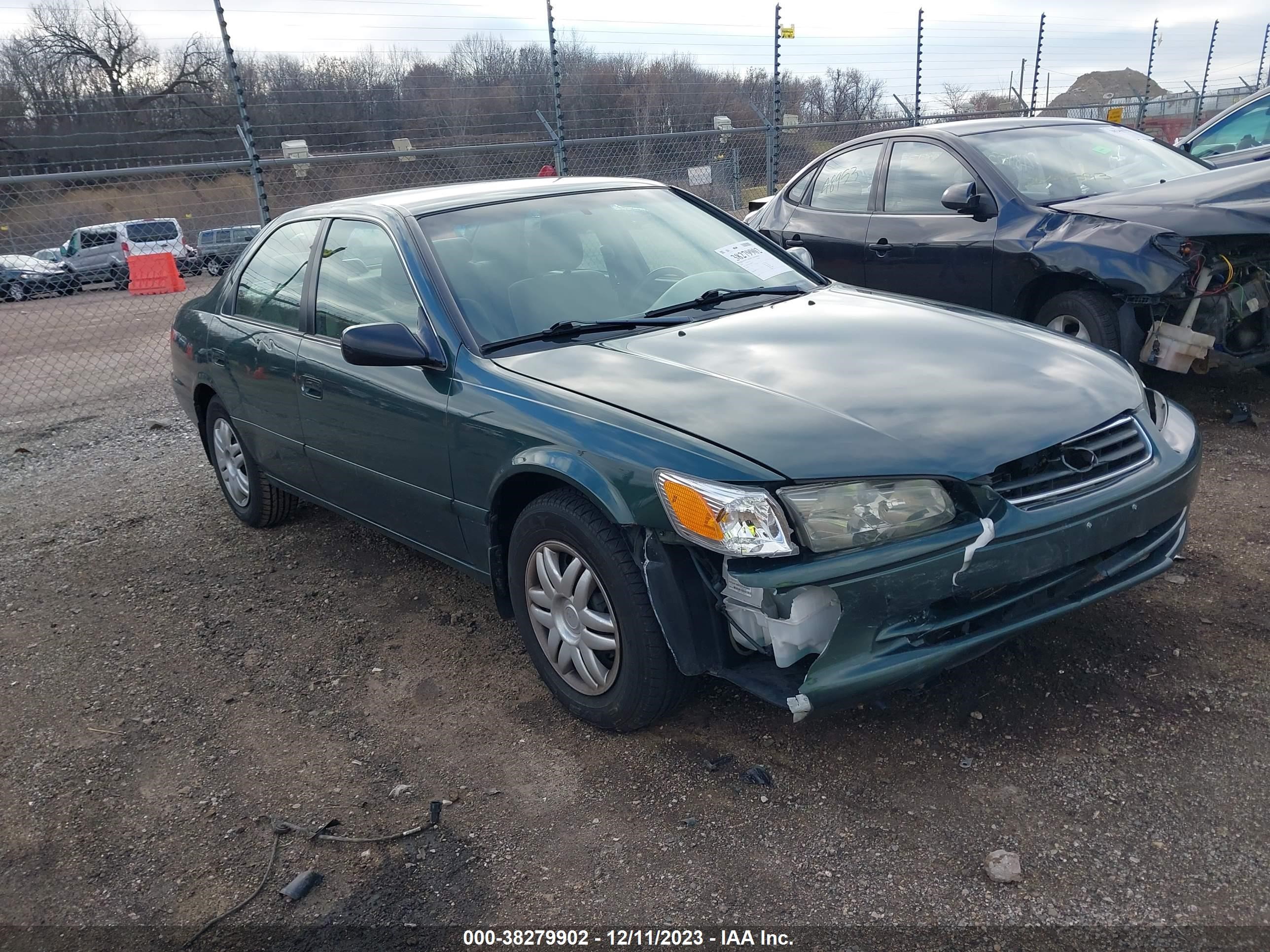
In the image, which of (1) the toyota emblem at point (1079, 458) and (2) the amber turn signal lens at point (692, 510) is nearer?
(2) the amber turn signal lens at point (692, 510)

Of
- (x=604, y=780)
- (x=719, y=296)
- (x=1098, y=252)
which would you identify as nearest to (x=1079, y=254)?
(x=1098, y=252)

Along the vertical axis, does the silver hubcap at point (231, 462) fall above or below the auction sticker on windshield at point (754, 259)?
below

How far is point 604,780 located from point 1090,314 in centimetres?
385

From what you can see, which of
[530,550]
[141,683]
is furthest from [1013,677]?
[141,683]

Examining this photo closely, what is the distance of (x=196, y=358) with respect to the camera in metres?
4.99

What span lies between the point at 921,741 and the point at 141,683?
2.76 meters

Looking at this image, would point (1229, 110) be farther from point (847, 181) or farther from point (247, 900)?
point (247, 900)

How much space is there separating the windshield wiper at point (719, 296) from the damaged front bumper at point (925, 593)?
134cm

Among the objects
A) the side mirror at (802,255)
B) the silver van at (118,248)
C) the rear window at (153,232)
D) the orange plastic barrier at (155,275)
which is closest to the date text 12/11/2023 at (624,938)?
the side mirror at (802,255)

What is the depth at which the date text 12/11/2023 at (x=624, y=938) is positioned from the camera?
221cm

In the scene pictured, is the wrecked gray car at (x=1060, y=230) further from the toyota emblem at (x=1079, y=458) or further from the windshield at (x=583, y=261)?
the toyota emblem at (x=1079, y=458)

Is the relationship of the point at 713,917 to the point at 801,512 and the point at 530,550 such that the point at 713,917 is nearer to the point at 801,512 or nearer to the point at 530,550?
the point at 801,512

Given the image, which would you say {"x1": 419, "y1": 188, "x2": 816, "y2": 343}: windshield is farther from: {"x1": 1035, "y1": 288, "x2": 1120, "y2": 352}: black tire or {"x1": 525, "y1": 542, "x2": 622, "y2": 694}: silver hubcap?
{"x1": 1035, "y1": 288, "x2": 1120, "y2": 352}: black tire

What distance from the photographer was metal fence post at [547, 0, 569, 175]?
9445 mm
